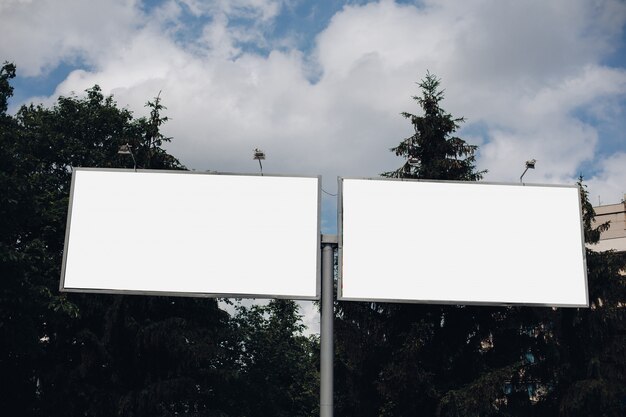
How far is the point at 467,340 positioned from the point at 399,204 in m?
9.19

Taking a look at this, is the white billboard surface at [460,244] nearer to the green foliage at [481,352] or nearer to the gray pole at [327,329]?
the gray pole at [327,329]

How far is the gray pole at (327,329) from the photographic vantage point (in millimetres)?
12553

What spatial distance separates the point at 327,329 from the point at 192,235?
10.6 feet

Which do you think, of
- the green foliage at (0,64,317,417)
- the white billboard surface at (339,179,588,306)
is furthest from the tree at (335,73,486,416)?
the white billboard surface at (339,179,588,306)

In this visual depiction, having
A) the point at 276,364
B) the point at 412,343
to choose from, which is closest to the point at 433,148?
the point at 412,343

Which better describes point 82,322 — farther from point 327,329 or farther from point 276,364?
point 327,329

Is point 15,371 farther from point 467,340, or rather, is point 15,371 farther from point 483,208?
point 483,208

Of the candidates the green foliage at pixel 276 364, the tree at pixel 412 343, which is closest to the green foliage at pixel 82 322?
the green foliage at pixel 276 364

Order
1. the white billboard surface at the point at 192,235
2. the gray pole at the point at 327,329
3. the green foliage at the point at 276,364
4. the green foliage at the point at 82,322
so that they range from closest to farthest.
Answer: the gray pole at the point at 327,329 → the white billboard surface at the point at 192,235 → the green foliage at the point at 82,322 → the green foliage at the point at 276,364

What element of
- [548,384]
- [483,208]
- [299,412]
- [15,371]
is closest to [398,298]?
[483,208]

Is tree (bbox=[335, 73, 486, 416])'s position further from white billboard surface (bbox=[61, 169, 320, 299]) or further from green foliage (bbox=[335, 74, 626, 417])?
white billboard surface (bbox=[61, 169, 320, 299])

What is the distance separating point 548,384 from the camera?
68.0 feet

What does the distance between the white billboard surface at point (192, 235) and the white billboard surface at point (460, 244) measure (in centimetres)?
90

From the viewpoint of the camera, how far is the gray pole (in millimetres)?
12553
